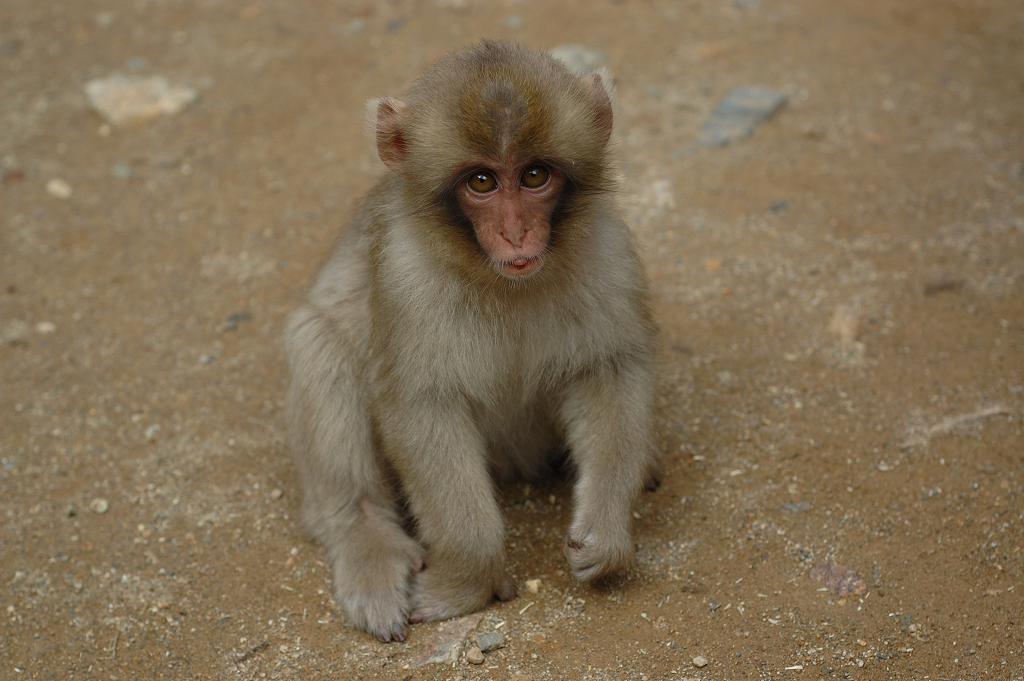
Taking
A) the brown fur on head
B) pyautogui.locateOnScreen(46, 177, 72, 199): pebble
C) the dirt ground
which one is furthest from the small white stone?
pyautogui.locateOnScreen(46, 177, 72, 199): pebble

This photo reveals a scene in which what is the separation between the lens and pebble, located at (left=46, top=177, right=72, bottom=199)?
7570 millimetres

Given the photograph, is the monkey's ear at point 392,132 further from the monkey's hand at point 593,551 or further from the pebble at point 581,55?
the pebble at point 581,55

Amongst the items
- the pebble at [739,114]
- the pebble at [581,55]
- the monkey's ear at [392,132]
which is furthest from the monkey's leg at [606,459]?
the pebble at [581,55]

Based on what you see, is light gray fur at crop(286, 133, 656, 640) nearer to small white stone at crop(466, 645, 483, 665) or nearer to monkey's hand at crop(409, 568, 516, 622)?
monkey's hand at crop(409, 568, 516, 622)

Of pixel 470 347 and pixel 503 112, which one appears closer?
pixel 503 112

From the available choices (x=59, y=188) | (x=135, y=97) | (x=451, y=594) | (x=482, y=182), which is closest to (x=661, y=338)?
(x=451, y=594)

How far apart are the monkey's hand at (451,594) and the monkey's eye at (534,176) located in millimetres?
1643

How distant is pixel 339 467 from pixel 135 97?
5.01 meters

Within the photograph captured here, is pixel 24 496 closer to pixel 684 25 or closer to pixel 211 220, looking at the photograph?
pixel 211 220

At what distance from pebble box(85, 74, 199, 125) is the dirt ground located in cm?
13

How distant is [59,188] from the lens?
7621mm

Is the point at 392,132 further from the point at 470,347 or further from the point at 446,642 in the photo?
the point at 446,642

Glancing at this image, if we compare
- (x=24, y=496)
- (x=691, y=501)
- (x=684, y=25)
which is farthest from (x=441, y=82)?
(x=684, y=25)

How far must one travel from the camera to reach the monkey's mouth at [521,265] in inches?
145
